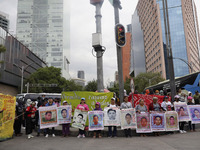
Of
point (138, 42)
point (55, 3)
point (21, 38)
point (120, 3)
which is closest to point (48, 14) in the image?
point (55, 3)

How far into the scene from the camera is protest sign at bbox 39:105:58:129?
875cm

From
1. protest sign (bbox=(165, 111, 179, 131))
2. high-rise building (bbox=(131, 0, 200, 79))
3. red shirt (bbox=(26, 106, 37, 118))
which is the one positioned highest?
high-rise building (bbox=(131, 0, 200, 79))

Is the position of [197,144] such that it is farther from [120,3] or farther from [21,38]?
[21,38]

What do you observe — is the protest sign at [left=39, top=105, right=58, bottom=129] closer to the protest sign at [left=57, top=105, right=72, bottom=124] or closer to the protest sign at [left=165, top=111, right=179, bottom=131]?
the protest sign at [left=57, top=105, right=72, bottom=124]

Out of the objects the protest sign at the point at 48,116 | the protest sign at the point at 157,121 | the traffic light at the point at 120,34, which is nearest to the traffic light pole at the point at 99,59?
the traffic light at the point at 120,34

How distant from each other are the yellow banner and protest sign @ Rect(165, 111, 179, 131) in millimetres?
7032

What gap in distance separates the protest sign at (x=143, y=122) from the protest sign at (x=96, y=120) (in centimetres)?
159

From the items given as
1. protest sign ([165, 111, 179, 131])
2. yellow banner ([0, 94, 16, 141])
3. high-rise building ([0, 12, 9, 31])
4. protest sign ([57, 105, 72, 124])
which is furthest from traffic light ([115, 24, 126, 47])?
high-rise building ([0, 12, 9, 31])

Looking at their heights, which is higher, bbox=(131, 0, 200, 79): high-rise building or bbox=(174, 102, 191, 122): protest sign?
bbox=(131, 0, 200, 79): high-rise building

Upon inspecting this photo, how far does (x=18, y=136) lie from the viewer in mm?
9031

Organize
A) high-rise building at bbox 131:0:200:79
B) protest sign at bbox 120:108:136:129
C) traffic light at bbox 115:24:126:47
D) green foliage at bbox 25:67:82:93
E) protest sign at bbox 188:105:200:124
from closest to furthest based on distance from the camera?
protest sign at bbox 120:108:136:129 < protest sign at bbox 188:105:200:124 < traffic light at bbox 115:24:126:47 < green foliage at bbox 25:67:82:93 < high-rise building at bbox 131:0:200:79

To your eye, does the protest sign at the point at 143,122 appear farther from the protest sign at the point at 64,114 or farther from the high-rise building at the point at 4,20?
the high-rise building at the point at 4,20

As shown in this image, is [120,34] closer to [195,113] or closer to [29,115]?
[195,113]

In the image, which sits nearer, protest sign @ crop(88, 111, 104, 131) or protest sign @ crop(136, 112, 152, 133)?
protest sign @ crop(136, 112, 152, 133)
